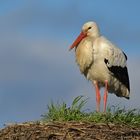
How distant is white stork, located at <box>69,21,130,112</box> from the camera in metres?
12.0

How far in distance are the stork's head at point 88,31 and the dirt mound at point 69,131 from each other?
412cm

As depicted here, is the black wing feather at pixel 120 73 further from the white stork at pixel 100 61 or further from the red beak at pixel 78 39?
the red beak at pixel 78 39

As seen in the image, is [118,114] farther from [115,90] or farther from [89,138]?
[115,90]

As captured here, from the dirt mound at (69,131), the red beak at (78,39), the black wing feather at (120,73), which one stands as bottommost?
the dirt mound at (69,131)

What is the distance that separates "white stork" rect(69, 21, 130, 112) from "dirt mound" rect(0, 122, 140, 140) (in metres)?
3.39

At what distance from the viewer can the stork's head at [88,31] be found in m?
12.4

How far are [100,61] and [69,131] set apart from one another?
4.17m

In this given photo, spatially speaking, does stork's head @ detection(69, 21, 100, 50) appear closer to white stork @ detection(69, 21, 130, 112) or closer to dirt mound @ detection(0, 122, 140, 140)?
white stork @ detection(69, 21, 130, 112)

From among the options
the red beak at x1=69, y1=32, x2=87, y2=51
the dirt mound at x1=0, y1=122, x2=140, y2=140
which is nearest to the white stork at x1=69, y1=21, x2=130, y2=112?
the red beak at x1=69, y1=32, x2=87, y2=51

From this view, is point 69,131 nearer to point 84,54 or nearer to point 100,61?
point 84,54

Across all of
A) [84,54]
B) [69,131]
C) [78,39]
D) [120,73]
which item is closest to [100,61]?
[84,54]

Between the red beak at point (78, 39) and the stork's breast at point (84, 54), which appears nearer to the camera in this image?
the stork's breast at point (84, 54)

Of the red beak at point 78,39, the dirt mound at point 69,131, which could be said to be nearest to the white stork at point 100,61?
the red beak at point 78,39

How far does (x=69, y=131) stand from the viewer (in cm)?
810
